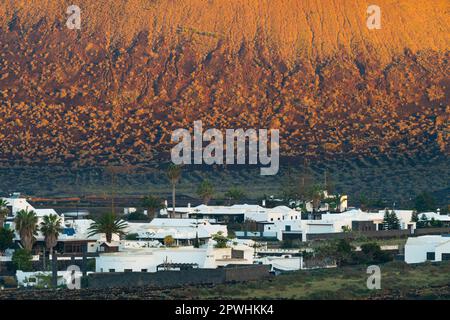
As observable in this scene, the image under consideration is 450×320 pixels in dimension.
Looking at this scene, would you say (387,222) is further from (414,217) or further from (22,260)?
(22,260)

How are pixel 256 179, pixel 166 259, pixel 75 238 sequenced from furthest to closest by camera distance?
pixel 256 179, pixel 75 238, pixel 166 259

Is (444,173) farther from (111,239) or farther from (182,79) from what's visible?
(111,239)

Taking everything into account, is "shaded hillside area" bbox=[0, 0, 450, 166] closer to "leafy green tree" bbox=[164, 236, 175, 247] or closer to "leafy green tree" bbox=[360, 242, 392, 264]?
"leafy green tree" bbox=[164, 236, 175, 247]

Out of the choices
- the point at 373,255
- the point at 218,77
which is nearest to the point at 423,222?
the point at 373,255

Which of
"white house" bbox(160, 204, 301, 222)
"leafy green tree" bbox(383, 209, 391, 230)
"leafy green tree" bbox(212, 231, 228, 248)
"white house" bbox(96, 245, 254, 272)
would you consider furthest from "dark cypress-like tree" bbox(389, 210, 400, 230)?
"white house" bbox(96, 245, 254, 272)

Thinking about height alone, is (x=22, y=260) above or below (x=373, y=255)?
below

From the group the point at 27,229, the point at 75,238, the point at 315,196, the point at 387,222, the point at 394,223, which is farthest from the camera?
the point at 315,196
